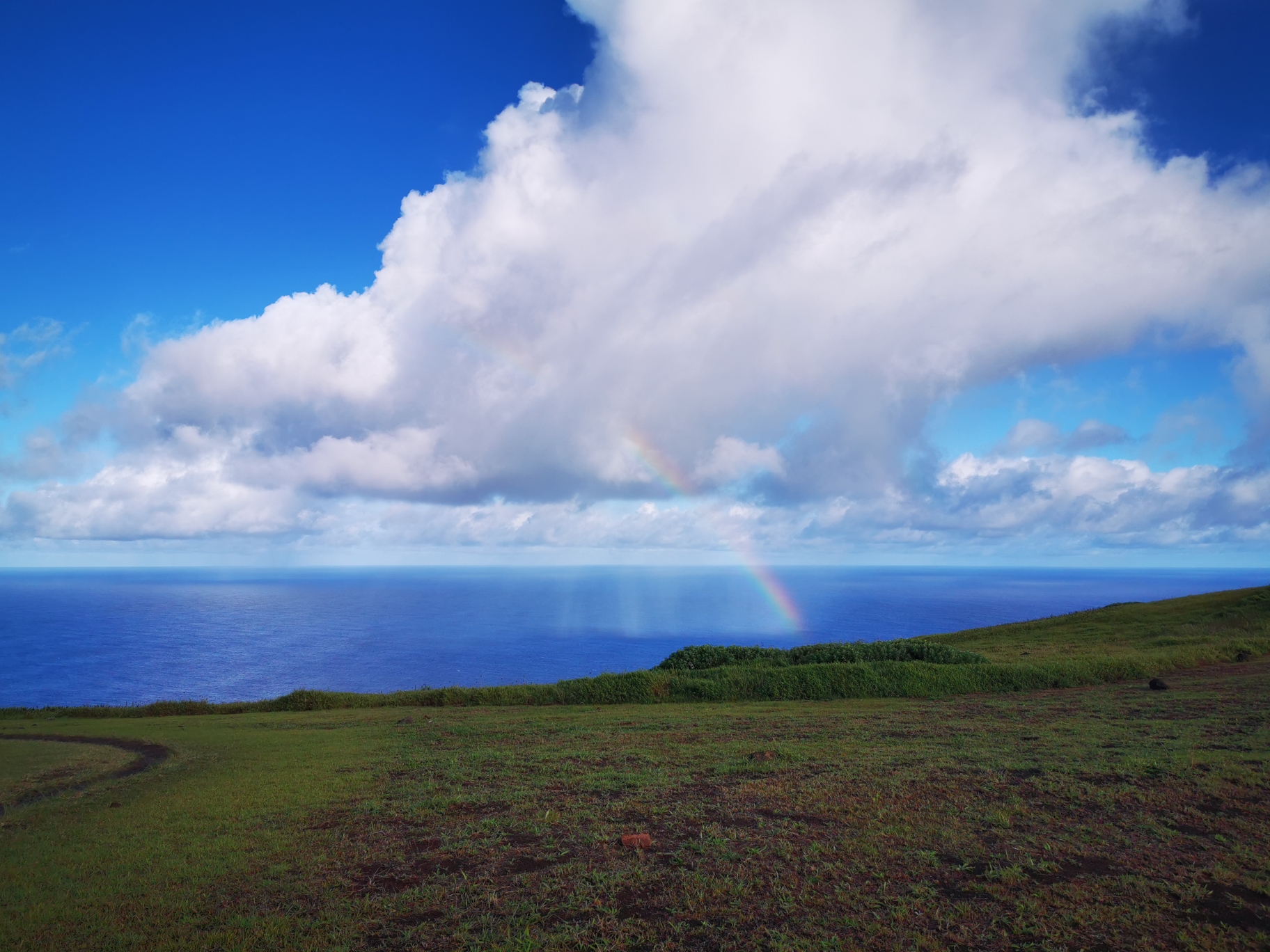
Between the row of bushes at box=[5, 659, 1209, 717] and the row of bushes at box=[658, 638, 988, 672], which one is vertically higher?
the row of bushes at box=[658, 638, 988, 672]

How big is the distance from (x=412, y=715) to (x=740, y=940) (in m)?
16.1

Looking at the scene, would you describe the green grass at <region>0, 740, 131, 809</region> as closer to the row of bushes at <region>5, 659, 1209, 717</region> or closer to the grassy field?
the grassy field

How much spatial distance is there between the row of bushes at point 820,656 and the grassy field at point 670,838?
32.1 feet

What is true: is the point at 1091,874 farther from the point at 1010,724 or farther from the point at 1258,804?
the point at 1010,724

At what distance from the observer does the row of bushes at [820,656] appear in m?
25.6

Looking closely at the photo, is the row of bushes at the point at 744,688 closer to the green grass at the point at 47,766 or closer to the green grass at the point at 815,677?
the green grass at the point at 815,677

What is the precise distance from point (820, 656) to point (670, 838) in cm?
1960

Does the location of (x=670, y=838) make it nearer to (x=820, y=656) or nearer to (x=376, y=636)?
(x=820, y=656)

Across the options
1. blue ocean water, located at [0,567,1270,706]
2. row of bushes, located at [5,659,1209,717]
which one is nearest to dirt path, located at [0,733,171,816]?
row of bushes, located at [5,659,1209,717]

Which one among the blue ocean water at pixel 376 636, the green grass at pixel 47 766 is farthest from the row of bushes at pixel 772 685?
the blue ocean water at pixel 376 636

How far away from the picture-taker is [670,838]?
8172 millimetres

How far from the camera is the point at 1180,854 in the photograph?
725 centimetres

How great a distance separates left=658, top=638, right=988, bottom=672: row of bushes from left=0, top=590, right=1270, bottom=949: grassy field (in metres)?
9.77

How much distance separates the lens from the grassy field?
600 centimetres
